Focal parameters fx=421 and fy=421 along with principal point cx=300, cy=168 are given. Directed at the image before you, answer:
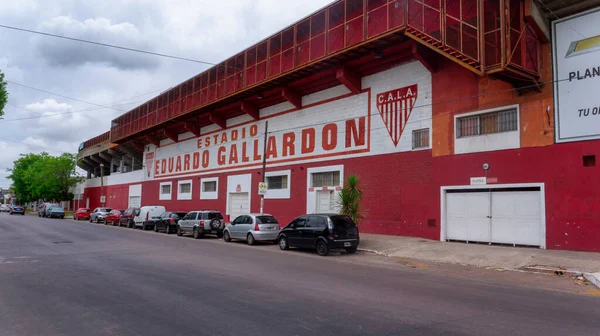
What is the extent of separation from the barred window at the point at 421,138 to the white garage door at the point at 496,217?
2698 mm

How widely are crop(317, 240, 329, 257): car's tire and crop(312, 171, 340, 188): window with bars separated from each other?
7.91 m

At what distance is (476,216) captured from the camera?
17.4 meters

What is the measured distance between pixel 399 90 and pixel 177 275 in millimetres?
14576

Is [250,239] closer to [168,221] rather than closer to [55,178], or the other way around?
[168,221]

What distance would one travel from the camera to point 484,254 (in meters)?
14.7

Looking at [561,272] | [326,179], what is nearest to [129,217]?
[326,179]

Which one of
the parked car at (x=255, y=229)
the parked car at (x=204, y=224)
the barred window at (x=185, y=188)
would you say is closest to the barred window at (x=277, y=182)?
the parked car at (x=204, y=224)

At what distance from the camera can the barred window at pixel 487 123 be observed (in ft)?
54.8

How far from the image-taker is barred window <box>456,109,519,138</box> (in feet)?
54.8

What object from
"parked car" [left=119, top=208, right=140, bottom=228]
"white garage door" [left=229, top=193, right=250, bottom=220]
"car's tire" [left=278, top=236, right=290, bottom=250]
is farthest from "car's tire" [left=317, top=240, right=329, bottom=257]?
"parked car" [left=119, top=208, right=140, bottom=228]

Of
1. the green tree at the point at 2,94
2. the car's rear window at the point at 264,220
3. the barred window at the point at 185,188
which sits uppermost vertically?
the green tree at the point at 2,94

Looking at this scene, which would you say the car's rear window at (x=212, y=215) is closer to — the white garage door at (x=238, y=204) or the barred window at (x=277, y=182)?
the barred window at (x=277, y=182)

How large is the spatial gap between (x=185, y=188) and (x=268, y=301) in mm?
32859

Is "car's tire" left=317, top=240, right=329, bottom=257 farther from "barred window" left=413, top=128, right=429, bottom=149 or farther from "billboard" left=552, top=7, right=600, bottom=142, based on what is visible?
"billboard" left=552, top=7, right=600, bottom=142
